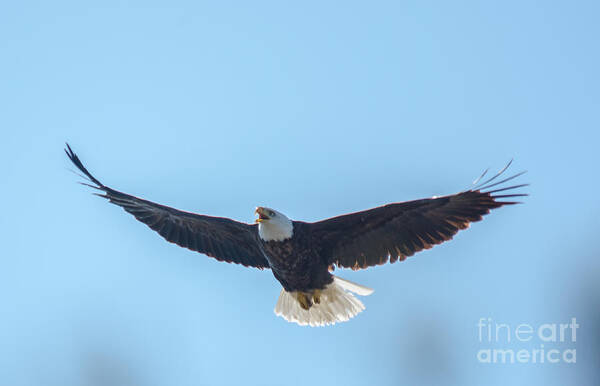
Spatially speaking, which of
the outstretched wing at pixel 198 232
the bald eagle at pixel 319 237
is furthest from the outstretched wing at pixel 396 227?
the outstretched wing at pixel 198 232

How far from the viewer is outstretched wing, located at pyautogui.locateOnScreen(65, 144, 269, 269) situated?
921cm

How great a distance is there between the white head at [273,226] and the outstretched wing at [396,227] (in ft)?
0.91

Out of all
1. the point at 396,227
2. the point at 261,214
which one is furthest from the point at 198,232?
the point at 396,227

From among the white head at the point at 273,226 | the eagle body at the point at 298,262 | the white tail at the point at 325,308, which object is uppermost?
the white head at the point at 273,226

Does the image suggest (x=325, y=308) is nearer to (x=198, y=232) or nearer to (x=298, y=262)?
(x=298, y=262)

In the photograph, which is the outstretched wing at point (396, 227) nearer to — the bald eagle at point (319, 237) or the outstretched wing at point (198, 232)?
the bald eagle at point (319, 237)

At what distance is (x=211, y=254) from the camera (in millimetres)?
9430

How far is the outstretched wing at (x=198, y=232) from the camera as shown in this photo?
30.2 ft

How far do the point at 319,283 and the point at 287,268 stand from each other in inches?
20.3

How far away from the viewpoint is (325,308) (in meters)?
9.55

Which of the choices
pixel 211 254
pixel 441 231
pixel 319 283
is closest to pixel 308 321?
pixel 319 283

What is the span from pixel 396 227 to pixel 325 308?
4.29 feet

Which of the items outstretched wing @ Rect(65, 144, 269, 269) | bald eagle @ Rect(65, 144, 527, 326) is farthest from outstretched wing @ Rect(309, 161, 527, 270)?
outstretched wing @ Rect(65, 144, 269, 269)

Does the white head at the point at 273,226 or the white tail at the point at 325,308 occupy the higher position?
the white head at the point at 273,226
